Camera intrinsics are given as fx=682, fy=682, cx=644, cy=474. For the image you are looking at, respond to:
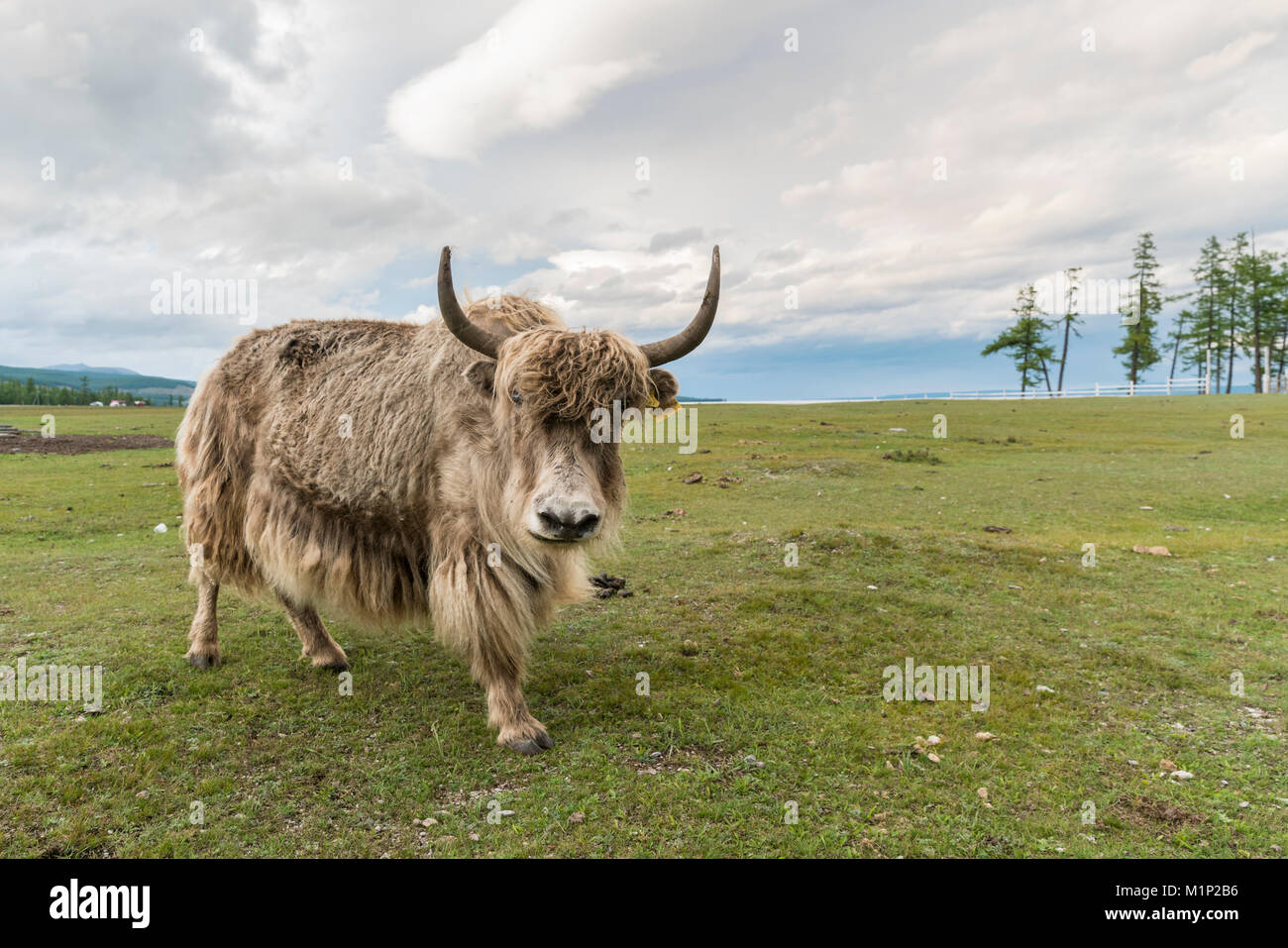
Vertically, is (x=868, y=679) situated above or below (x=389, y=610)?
below

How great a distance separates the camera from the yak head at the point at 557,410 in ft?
13.3

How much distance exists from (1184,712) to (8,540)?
619 inches

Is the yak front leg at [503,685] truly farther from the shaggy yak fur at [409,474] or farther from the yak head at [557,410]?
the yak head at [557,410]

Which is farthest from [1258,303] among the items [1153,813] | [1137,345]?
[1153,813]

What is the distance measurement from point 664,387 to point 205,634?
14.9ft

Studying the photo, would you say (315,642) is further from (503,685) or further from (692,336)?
(692,336)

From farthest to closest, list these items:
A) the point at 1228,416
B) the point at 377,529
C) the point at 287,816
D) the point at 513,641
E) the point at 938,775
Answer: the point at 1228,416 < the point at 377,529 < the point at 513,641 < the point at 938,775 < the point at 287,816

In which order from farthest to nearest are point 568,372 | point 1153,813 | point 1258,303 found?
point 1258,303 < point 568,372 < point 1153,813

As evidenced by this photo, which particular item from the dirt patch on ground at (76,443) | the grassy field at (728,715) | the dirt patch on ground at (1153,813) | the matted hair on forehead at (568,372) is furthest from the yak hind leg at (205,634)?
the dirt patch on ground at (76,443)

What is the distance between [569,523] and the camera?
156 inches
